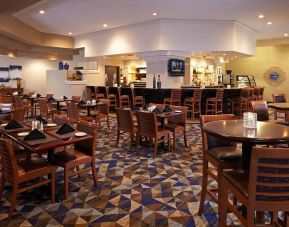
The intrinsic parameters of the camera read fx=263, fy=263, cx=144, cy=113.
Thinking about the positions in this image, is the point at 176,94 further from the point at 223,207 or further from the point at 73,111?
the point at 223,207

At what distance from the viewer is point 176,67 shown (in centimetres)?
1066

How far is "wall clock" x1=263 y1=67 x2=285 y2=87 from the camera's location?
15.2 meters

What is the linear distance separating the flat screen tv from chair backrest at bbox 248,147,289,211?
8942 mm

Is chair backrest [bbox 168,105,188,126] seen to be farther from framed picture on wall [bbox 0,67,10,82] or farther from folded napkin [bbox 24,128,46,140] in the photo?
framed picture on wall [bbox 0,67,10,82]

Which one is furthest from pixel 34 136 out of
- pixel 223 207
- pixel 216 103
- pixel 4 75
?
pixel 4 75

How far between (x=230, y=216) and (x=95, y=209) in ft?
4.99

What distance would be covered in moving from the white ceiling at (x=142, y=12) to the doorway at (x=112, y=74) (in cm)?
312

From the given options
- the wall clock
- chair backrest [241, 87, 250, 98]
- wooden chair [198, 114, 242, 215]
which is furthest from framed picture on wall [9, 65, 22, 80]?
wooden chair [198, 114, 242, 215]

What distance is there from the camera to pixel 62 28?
37.2 feet

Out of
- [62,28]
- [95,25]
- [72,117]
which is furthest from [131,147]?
[62,28]

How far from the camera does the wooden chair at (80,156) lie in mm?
3306

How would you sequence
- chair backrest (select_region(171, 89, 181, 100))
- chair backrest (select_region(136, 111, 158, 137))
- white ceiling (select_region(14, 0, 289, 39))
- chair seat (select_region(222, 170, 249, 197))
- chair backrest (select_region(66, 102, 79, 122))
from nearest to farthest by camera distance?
chair seat (select_region(222, 170, 249, 197))
chair backrest (select_region(136, 111, 158, 137))
chair backrest (select_region(66, 102, 79, 122))
white ceiling (select_region(14, 0, 289, 39))
chair backrest (select_region(171, 89, 181, 100))

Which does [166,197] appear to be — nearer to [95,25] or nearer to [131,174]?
[131,174]

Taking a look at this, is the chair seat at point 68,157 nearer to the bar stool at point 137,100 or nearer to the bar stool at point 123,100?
the bar stool at point 137,100
